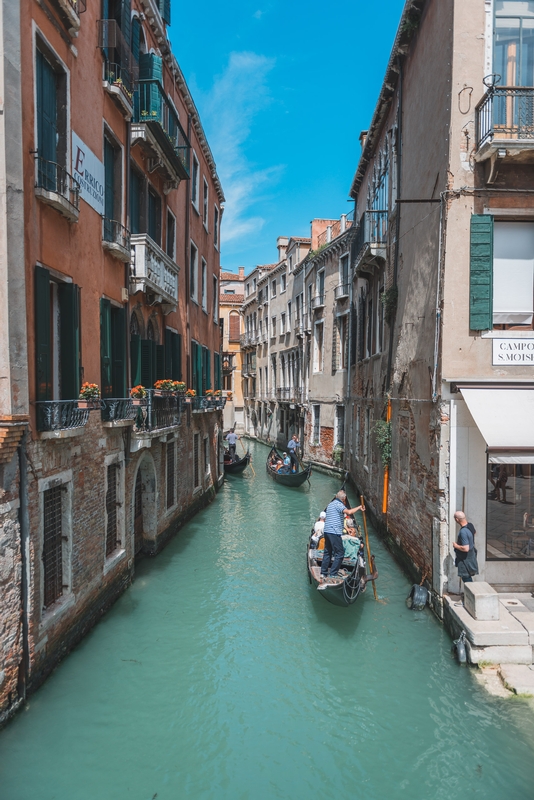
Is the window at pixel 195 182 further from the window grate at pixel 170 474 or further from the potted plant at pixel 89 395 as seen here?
the potted plant at pixel 89 395

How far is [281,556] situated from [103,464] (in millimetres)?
4864

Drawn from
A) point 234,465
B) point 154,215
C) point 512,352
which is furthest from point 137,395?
point 234,465

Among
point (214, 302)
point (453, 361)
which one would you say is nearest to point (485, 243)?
point (453, 361)

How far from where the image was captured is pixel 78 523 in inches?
267

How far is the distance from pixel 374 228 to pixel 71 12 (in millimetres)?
8263

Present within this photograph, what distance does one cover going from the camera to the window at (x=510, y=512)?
762 centimetres

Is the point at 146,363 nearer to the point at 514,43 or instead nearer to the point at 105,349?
the point at 105,349

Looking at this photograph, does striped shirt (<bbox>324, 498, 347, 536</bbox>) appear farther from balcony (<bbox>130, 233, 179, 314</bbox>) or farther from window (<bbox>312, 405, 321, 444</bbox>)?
window (<bbox>312, 405, 321, 444</bbox>)

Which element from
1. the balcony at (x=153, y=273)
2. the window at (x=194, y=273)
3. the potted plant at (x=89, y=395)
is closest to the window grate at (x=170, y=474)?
the balcony at (x=153, y=273)

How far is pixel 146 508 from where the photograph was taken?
10.5m

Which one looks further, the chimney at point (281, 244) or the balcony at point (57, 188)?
the chimney at point (281, 244)

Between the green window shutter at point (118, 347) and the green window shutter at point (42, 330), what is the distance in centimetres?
267

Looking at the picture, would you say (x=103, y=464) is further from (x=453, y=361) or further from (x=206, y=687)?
(x=453, y=361)

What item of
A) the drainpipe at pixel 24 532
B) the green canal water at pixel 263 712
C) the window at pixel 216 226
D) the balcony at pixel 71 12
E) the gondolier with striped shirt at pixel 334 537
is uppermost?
the window at pixel 216 226
